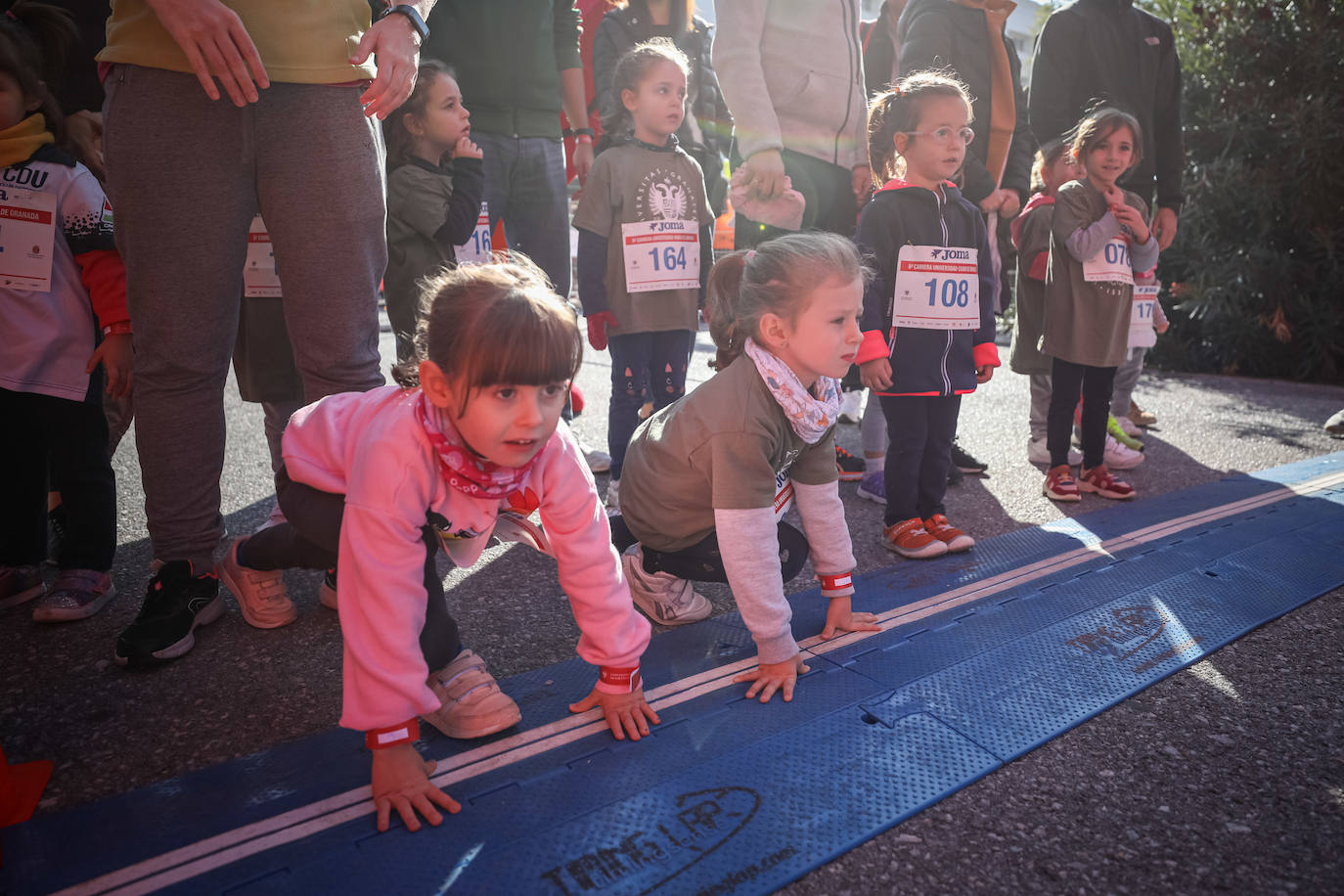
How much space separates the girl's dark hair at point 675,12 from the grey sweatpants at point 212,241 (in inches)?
78.4

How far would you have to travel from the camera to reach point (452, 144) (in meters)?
2.73

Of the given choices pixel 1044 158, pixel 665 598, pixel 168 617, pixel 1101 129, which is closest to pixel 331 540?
pixel 168 617

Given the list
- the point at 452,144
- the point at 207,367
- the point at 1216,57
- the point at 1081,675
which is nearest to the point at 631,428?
the point at 452,144

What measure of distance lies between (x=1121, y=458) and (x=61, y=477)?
3.59m

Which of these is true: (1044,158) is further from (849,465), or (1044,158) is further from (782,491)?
(782,491)

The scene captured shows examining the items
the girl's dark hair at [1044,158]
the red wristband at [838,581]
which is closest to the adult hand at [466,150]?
the red wristband at [838,581]

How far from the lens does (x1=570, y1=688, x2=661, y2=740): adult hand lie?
155 centimetres

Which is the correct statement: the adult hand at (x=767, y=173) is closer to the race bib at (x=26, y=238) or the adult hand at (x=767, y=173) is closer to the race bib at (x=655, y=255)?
the race bib at (x=655, y=255)

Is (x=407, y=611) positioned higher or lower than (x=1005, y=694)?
higher

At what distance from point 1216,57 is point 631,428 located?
213 inches

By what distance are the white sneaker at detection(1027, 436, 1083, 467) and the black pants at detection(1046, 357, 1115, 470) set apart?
28 centimetres

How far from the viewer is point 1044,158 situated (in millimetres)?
3463

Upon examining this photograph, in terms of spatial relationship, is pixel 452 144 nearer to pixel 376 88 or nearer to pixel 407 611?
pixel 376 88

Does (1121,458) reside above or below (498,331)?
below
